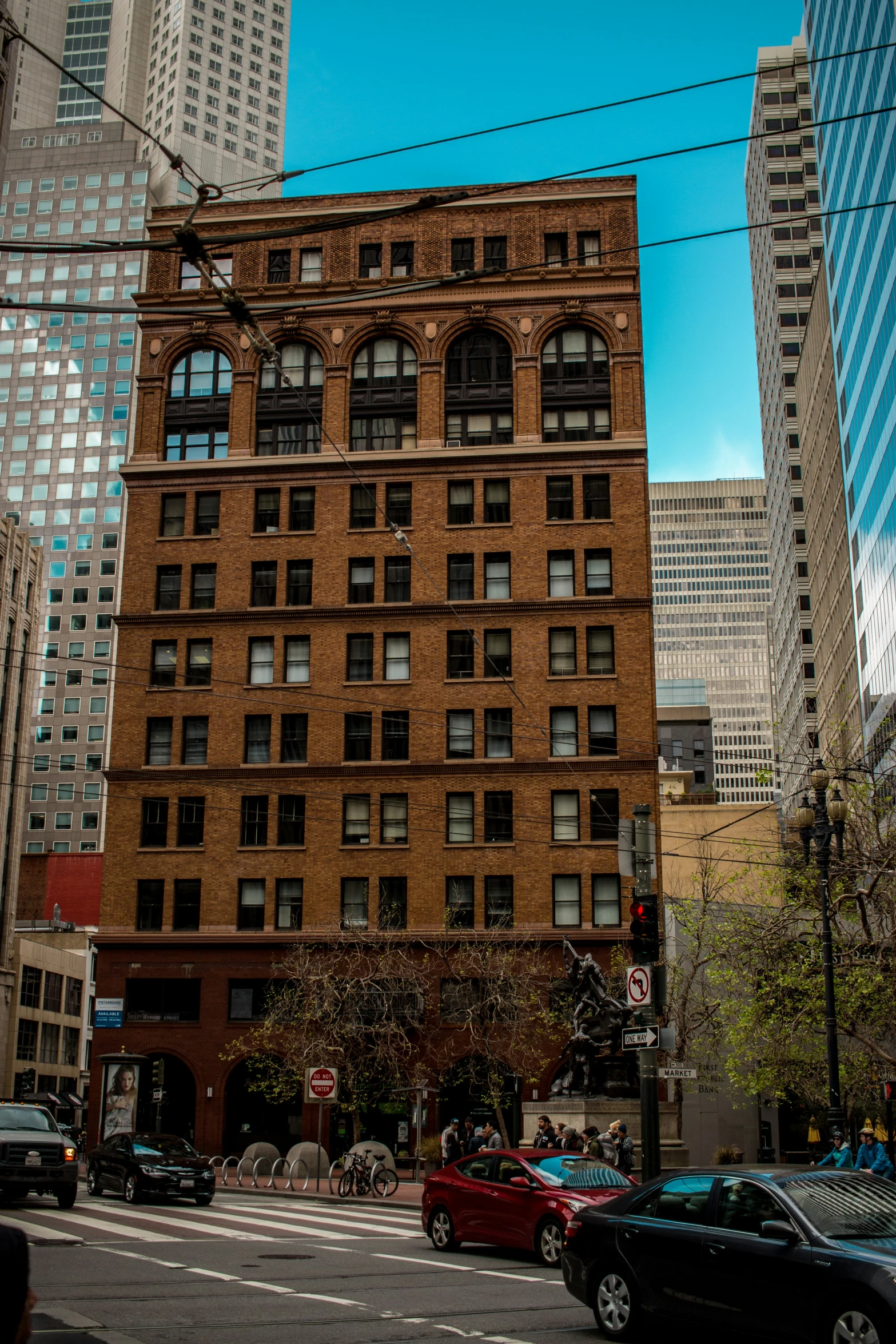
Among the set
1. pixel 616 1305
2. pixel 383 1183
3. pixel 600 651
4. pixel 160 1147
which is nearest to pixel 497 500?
pixel 600 651

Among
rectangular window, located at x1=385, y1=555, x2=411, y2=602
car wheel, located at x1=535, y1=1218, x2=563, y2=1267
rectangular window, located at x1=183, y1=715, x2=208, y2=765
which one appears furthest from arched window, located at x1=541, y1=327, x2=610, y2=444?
car wheel, located at x1=535, y1=1218, x2=563, y2=1267

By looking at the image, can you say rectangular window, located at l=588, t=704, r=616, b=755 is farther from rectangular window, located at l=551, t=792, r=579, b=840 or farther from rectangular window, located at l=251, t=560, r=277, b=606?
rectangular window, located at l=251, t=560, r=277, b=606

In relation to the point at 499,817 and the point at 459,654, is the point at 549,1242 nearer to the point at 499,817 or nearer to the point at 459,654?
the point at 499,817

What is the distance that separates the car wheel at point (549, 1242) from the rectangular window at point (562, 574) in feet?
114

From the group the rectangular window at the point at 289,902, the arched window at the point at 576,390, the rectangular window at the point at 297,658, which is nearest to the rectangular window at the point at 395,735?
the rectangular window at the point at 297,658

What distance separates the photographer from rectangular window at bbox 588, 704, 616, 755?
47.8m

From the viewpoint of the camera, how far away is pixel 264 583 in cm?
5128

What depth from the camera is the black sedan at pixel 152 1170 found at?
25109 millimetres

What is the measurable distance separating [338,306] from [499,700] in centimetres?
1718

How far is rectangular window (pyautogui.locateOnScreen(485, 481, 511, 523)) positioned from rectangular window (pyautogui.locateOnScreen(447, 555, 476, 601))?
1.88m

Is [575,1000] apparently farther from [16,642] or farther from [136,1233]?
[16,642]

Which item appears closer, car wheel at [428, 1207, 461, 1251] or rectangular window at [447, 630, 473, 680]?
car wheel at [428, 1207, 461, 1251]

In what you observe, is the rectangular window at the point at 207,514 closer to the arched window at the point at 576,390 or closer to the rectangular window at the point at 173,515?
the rectangular window at the point at 173,515

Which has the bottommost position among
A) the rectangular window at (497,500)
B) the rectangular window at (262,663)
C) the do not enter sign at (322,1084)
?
the do not enter sign at (322,1084)
